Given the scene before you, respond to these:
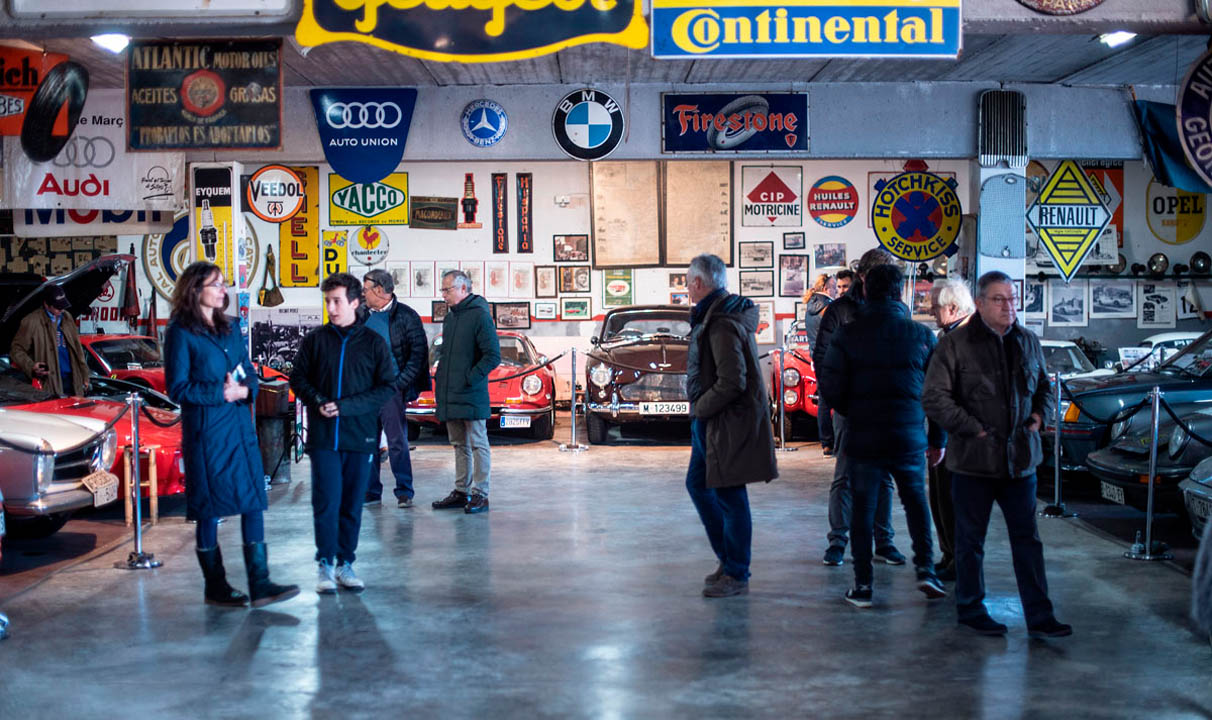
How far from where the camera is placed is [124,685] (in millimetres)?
4652

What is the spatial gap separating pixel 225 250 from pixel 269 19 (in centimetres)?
625

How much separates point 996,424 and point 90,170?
11985 millimetres

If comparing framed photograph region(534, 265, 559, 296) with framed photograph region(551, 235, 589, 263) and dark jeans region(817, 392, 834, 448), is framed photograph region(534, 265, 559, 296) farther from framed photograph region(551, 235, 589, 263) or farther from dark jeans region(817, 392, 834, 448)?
dark jeans region(817, 392, 834, 448)

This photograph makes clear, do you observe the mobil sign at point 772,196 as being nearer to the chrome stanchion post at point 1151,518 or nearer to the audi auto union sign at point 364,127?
the audi auto union sign at point 364,127

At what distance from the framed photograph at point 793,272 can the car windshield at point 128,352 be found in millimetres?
8880

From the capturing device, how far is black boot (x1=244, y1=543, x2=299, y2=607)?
5863 millimetres

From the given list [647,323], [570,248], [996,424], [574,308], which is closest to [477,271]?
[570,248]

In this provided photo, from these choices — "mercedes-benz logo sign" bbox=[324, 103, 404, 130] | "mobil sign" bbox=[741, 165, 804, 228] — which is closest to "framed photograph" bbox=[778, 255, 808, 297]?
"mobil sign" bbox=[741, 165, 804, 228]

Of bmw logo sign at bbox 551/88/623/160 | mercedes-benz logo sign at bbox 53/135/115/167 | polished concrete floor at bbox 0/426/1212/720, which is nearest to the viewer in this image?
polished concrete floor at bbox 0/426/1212/720

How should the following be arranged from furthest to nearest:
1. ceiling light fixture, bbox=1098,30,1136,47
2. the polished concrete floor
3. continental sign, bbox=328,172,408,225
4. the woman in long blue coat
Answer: continental sign, bbox=328,172,408,225
ceiling light fixture, bbox=1098,30,1136,47
the woman in long blue coat
the polished concrete floor

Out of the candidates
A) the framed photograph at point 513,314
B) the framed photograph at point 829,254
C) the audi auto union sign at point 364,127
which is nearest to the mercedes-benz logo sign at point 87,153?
the audi auto union sign at point 364,127

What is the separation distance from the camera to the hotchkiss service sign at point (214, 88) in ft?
29.6

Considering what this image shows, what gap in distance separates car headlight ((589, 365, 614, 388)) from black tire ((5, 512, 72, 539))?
18.9 feet

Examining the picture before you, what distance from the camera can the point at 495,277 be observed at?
57.0 ft
